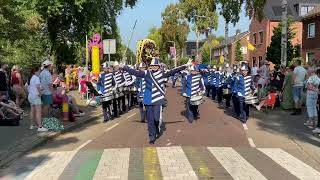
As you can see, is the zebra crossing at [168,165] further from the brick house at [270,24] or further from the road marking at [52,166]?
the brick house at [270,24]

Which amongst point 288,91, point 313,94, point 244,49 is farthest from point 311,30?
point 244,49

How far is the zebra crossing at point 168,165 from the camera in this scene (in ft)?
29.6

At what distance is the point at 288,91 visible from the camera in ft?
64.6

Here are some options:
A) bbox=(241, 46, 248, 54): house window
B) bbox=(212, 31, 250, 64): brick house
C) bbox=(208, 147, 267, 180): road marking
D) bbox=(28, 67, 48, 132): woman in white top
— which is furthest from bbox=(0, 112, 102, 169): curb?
bbox=(241, 46, 248, 54): house window

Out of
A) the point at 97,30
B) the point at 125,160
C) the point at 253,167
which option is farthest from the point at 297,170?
the point at 97,30

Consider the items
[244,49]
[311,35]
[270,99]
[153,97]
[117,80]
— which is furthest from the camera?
[244,49]

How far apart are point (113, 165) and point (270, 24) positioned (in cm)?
5377

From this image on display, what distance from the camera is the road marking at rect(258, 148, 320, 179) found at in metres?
9.10

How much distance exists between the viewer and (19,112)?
1583cm

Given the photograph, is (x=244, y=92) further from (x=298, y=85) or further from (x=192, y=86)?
(x=298, y=85)

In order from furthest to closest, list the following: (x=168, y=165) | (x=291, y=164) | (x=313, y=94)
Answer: (x=313, y=94) < (x=291, y=164) < (x=168, y=165)

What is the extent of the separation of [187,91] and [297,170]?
25.0 ft

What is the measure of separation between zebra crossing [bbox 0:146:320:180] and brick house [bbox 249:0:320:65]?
50.1 m

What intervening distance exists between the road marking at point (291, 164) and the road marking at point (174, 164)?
165 centimetres
